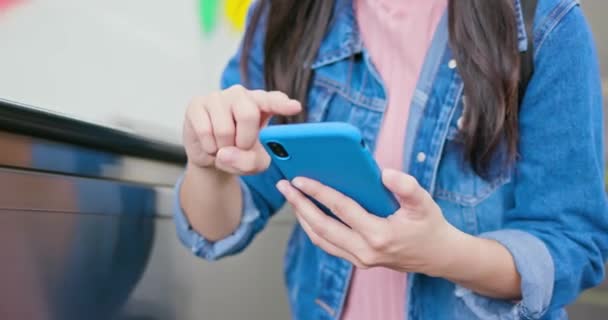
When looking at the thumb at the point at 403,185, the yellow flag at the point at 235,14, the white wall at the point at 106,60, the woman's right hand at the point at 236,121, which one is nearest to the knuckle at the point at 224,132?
the woman's right hand at the point at 236,121

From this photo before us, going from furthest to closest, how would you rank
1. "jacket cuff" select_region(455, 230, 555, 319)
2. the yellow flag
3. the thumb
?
the yellow flag
"jacket cuff" select_region(455, 230, 555, 319)
the thumb

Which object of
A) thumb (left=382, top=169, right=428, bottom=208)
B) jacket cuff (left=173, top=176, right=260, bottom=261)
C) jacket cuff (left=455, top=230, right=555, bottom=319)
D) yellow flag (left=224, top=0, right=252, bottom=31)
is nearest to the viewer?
thumb (left=382, top=169, right=428, bottom=208)

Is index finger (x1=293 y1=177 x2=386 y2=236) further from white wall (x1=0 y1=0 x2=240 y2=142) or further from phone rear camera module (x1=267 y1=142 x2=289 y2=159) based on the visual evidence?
white wall (x1=0 y1=0 x2=240 y2=142)

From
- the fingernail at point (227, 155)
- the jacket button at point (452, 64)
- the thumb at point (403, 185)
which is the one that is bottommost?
the fingernail at point (227, 155)

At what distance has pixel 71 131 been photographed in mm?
583

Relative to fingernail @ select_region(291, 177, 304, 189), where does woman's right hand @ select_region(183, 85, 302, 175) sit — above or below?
→ above

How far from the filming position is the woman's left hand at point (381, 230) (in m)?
0.45

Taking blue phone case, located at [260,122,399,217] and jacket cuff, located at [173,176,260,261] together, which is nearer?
blue phone case, located at [260,122,399,217]

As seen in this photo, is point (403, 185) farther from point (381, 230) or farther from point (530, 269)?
point (530, 269)

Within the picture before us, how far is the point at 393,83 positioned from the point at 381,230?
0.21 metres

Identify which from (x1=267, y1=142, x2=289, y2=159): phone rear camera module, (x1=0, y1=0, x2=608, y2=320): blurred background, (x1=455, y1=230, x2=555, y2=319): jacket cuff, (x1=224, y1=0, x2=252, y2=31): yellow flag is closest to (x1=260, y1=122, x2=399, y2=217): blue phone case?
Answer: (x1=267, y1=142, x2=289, y2=159): phone rear camera module

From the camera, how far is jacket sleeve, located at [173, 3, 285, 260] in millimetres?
651

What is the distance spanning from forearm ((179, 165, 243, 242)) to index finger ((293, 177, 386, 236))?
149mm

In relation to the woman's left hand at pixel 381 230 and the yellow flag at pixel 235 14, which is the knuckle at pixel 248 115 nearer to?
the woman's left hand at pixel 381 230
